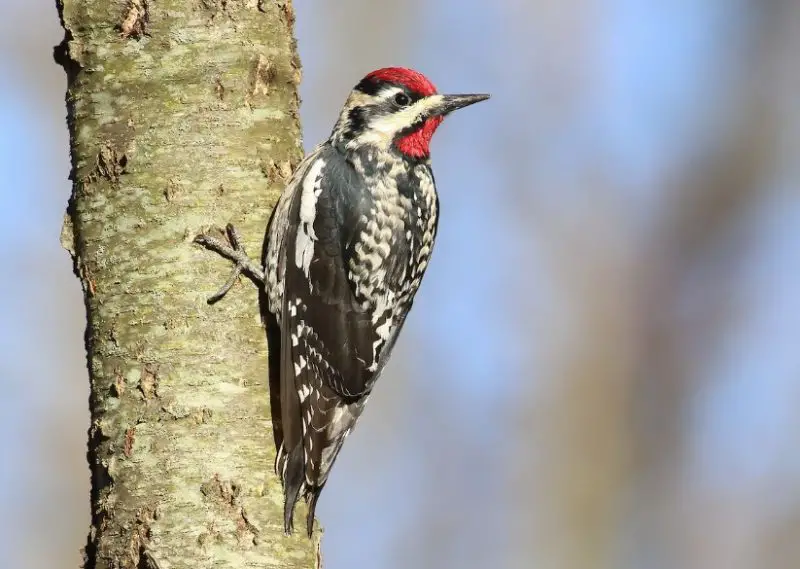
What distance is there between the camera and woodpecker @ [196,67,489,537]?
3648 mm

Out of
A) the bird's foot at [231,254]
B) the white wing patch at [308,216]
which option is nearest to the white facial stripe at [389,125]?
the white wing patch at [308,216]

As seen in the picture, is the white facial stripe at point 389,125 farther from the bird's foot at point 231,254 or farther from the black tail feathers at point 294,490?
the black tail feathers at point 294,490

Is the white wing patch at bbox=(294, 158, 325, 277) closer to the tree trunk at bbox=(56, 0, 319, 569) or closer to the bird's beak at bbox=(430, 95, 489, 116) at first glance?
the tree trunk at bbox=(56, 0, 319, 569)

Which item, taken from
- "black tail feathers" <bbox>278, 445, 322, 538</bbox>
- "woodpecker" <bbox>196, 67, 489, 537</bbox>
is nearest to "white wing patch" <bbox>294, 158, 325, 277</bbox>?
"woodpecker" <bbox>196, 67, 489, 537</bbox>

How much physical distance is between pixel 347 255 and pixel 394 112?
0.65 metres

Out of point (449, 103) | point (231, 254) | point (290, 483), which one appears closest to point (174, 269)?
point (231, 254)

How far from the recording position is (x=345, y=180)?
401cm

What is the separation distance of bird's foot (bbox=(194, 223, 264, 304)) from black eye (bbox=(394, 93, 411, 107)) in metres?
1.07

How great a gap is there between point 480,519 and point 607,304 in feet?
6.55

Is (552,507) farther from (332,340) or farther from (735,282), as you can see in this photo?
(332,340)

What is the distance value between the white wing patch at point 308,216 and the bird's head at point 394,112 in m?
0.32

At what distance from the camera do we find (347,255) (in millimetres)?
3971

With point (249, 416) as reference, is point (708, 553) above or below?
below

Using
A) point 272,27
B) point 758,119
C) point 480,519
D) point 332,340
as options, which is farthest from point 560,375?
point 272,27
